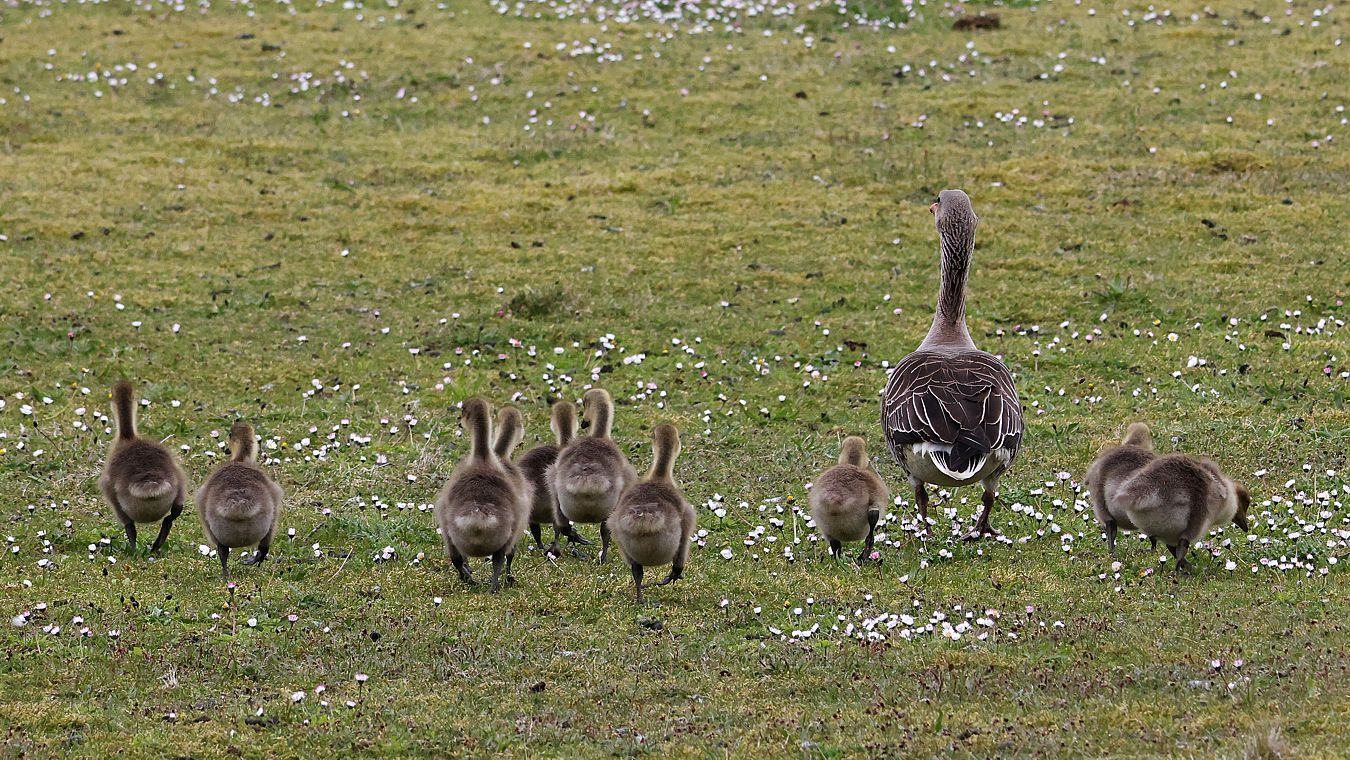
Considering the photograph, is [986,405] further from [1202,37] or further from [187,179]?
[1202,37]

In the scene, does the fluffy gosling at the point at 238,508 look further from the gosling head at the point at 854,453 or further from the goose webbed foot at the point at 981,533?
the goose webbed foot at the point at 981,533

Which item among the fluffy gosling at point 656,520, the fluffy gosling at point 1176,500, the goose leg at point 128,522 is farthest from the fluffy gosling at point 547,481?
the fluffy gosling at point 1176,500

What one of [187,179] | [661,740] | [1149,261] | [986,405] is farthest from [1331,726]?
[187,179]

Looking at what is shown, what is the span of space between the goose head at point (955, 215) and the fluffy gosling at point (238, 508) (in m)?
7.23

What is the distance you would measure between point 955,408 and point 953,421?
0.18 metres

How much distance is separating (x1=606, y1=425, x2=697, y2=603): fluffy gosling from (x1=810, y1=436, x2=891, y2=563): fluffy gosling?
118cm

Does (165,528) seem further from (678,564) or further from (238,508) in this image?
(678,564)

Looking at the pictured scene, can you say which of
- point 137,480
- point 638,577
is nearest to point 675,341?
point 638,577

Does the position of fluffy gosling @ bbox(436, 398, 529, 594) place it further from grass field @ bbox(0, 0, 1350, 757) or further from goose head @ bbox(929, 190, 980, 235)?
goose head @ bbox(929, 190, 980, 235)

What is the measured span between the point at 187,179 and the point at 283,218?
2611 mm

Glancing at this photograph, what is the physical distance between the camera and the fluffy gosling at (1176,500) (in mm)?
10922

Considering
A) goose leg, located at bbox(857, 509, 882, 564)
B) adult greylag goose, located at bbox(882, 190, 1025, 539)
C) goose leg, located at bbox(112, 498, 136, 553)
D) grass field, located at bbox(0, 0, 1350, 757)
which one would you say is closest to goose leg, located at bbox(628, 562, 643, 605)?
grass field, located at bbox(0, 0, 1350, 757)

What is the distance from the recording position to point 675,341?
18531mm

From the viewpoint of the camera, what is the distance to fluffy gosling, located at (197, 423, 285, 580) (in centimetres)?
1134
